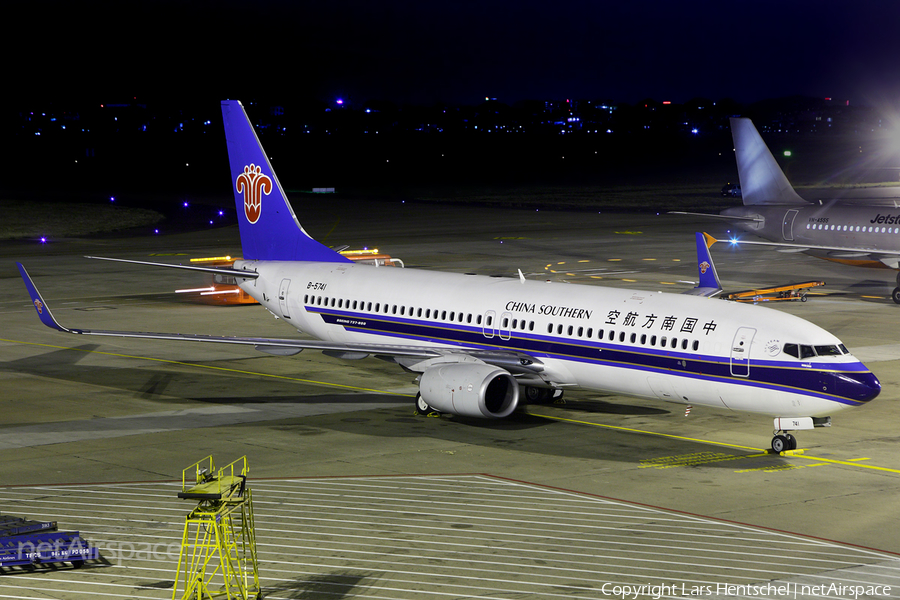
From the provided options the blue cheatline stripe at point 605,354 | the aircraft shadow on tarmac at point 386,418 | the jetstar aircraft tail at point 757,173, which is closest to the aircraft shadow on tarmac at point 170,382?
Result: the aircraft shadow on tarmac at point 386,418

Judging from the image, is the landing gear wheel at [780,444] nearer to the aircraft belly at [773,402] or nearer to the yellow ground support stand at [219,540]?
the aircraft belly at [773,402]

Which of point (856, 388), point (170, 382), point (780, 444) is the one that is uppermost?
point (856, 388)

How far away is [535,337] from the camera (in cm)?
2900

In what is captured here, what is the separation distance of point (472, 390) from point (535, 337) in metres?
3.01

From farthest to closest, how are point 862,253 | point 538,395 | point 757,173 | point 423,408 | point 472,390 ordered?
1. point 757,173
2. point 862,253
3. point 538,395
4. point 423,408
5. point 472,390

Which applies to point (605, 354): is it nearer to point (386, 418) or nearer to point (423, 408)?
point (423, 408)

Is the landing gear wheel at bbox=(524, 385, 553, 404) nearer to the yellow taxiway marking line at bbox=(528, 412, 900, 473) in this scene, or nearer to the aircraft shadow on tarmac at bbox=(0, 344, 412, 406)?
the yellow taxiway marking line at bbox=(528, 412, 900, 473)

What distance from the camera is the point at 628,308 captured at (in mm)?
27953

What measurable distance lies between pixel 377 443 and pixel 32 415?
10345 millimetres

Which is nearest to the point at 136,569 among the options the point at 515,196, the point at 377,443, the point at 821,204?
the point at 377,443

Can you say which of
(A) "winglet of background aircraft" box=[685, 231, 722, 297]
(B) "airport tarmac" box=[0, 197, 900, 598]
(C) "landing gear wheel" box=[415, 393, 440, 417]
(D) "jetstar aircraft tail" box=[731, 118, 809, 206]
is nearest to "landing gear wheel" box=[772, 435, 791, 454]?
(B) "airport tarmac" box=[0, 197, 900, 598]

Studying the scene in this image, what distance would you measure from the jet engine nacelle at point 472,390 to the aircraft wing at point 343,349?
1069 millimetres

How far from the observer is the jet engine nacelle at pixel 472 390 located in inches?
1060

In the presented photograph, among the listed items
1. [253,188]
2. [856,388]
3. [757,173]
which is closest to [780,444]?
[856,388]
